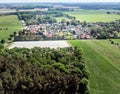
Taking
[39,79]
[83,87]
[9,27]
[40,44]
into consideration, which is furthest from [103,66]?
[9,27]

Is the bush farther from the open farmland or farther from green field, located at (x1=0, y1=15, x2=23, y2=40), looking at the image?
green field, located at (x1=0, y1=15, x2=23, y2=40)

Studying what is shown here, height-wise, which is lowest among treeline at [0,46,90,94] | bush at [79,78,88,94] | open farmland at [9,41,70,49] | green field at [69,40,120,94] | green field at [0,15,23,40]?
green field at [0,15,23,40]

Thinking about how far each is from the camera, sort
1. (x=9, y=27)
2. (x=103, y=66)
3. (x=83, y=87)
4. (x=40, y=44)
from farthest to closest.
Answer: (x=9, y=27)
(x=40, y=44)
(x=103, y=66)
(x=83, y=87)

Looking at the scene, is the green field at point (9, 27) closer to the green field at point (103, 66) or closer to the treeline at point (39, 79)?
the green field at point (103, 66)

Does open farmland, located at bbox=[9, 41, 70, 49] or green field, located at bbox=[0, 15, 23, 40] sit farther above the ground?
open farmland, located at bbox=[9, 41, 70, 49]

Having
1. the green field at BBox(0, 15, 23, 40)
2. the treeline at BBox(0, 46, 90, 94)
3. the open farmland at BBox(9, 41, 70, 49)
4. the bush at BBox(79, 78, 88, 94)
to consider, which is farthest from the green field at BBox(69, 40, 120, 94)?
the green field at BBox(0, 15, 23, 40)

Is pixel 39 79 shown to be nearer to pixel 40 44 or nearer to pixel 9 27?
pixel 40 44

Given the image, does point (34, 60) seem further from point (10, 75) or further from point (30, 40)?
point (30, 40)

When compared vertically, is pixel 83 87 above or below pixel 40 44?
above

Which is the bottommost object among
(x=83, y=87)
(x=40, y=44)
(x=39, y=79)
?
(x=40, y=44)

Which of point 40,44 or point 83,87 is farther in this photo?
point 40,44
